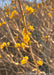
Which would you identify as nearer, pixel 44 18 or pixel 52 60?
pixel 52 60

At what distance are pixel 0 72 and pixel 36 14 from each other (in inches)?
67.4

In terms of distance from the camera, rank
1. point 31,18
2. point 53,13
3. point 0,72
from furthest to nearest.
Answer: point 31,18 < point 53,13 < point 0,72

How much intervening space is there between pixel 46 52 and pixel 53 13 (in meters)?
1.04

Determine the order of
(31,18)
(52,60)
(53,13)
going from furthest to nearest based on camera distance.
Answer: (31,18)
(53,13)
(52,60)

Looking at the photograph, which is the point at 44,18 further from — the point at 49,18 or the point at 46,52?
the point at 46,52

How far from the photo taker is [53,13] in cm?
203

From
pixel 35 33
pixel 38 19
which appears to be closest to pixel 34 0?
pixel 38 19

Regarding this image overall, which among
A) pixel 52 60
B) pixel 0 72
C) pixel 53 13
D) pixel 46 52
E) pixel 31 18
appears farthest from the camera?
pixel 31 18

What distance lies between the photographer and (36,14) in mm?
2064

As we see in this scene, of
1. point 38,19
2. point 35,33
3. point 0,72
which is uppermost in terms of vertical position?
point 38,19

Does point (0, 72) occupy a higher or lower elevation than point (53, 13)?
lower

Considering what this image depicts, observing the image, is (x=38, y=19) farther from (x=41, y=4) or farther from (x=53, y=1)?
(x=53, y=1)

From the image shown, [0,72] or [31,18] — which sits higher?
[31,18]

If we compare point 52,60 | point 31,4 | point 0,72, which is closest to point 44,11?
point 31,4
